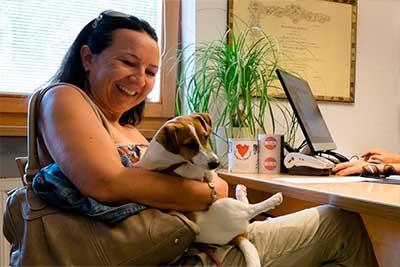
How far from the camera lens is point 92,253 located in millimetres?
878

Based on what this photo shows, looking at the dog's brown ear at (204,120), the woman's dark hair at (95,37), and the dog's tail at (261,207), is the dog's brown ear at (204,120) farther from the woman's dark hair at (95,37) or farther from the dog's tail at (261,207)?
the woman's dark hair at (95,37)

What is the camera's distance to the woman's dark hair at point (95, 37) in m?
1.24

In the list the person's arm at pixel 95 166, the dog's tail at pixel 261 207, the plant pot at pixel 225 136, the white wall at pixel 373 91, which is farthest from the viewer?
the white wall at pixel 373 91

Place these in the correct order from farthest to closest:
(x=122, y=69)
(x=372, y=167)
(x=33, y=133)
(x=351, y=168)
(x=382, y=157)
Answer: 1. (x=382, y=157)
2. (x=351, y=168)
3. (x=372, y=167)
4. (x=122, y=69)
5. (x=33, y=133)

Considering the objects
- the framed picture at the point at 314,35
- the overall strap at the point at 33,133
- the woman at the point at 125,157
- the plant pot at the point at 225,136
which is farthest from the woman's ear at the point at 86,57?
the framed picture at the point at 314,35

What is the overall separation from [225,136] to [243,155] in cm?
19

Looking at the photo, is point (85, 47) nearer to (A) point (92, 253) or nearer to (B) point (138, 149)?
(B) point (138, 149)

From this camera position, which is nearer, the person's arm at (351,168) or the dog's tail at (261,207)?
the dog's tail at (261,207)

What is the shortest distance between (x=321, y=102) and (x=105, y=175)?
1644 millimetres

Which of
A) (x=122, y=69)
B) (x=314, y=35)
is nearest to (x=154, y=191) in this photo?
(x=122, y=69)

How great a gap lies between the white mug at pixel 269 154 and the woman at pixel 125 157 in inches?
20.8

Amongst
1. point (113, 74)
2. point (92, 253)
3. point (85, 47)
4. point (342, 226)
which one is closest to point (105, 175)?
point (92, 253)

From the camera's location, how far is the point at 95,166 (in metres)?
0.96

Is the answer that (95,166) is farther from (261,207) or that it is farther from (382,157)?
(382,157)
